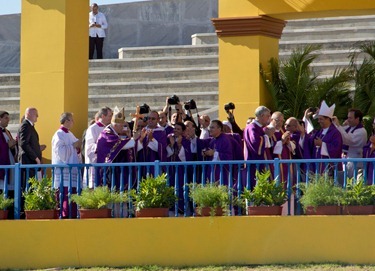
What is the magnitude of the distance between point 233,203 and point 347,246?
57.6 inches

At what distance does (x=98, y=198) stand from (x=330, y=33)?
12.0 metres

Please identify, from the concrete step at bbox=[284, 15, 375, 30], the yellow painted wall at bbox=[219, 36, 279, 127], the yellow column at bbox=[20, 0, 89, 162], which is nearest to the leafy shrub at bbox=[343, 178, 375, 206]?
the yellow column at bbox=[20, 0, 89, 162]

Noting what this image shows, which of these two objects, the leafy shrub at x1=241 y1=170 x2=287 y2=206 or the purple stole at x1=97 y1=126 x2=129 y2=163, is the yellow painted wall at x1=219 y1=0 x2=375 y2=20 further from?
the leafy shrub at x1=241 y1=170 x2=287 y2=206

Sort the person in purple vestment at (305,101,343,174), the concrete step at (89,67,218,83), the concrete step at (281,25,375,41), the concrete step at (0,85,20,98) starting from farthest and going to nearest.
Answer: the concrete step at (281,25,375,41), the concrete step at (0,85,20,98), the concrete step at (89,67,218,83), the person in purple vestment at (305,101,343,174)

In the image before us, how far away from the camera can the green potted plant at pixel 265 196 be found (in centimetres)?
1652

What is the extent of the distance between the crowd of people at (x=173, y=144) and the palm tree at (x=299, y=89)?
10.8 feet

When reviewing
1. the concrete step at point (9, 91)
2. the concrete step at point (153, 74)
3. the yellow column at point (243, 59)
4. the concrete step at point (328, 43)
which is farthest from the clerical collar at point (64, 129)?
the concrete step at point (328, 43)

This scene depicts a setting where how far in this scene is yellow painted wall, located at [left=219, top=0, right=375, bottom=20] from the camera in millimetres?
21672

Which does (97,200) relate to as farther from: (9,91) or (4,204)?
(9,91)

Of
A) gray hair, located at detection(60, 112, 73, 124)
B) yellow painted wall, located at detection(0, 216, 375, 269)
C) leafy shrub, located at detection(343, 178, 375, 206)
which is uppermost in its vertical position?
gray hair, located at detection(60, 112, 73, 124)

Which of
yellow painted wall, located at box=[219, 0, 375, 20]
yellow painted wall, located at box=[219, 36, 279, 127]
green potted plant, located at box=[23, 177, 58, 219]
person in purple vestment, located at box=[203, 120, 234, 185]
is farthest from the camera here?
yellow painted wall, located at box=[219, 36, 279, 127]

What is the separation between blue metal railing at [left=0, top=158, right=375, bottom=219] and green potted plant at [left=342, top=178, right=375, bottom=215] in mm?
224

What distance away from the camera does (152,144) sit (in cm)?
1861

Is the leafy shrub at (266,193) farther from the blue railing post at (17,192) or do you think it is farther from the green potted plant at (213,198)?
the blue railing post at (17,192)
